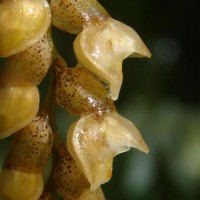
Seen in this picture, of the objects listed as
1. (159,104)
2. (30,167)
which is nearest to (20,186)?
(30,167)

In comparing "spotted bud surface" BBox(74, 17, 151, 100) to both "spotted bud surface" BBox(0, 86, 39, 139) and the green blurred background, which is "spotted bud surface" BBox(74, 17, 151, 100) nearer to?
"spotted bud surface" BBox(0, 86, 39, 139)

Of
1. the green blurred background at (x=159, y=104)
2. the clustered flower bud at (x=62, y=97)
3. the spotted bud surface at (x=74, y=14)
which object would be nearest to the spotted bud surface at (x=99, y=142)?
the clustered flower bud at (x=62, y=97)

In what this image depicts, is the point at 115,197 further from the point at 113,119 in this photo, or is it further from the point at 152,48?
the point at 113,119

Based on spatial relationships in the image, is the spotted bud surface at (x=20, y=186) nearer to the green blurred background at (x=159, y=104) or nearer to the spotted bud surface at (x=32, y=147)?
the spotted bud surface at (x=32, y=147)

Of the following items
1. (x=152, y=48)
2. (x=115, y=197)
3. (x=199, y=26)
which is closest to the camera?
(x=115, y=197)

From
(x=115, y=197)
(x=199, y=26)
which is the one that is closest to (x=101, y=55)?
(x=115, y=197)

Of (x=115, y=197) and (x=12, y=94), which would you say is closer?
(x=12, y=94)

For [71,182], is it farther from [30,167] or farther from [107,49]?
[107,49]
